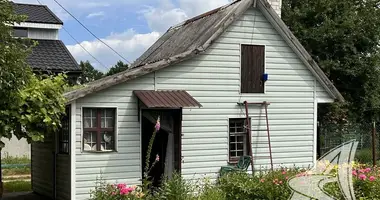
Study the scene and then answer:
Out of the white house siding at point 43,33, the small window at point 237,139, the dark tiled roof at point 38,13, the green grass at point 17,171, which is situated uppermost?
the dark tiled roof at point 38,13

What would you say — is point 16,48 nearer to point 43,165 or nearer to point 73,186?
point 73,186

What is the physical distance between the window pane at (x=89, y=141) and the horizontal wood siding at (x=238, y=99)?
1.97 m

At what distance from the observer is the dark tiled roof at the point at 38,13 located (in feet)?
75.7

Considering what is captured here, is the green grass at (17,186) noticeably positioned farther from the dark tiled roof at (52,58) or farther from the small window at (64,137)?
the dark tiled roof at (52,58)

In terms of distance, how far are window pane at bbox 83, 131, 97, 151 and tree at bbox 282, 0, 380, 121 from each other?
12.2 metres

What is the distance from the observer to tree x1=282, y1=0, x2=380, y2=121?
20.3m

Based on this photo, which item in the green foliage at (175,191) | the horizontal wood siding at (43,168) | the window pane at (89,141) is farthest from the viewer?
the horizontal wood siding at (43,168)

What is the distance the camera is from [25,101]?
865 centimetres

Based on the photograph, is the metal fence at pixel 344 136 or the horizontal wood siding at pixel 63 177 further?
the metal fence at pixel 344 136

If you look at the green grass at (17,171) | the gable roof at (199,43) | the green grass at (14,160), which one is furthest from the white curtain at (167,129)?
the green grass at (14,160)

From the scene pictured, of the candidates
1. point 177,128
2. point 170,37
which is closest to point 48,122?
point 177,128

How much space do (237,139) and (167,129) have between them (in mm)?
2140

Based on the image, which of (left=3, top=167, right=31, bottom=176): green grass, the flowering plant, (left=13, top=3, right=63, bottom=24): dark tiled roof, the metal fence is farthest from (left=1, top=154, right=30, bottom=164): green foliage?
the flowering plant

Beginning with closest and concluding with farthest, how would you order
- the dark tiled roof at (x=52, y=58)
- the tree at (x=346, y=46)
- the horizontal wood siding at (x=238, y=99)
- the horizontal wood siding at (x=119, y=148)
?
the horizontal wood siding at (x=119, y=148) → the horizontal wood siding at (x=238, y=99) → the tree at (x=346, y=46) → the dark tiled roof at (x=52, y=58)
